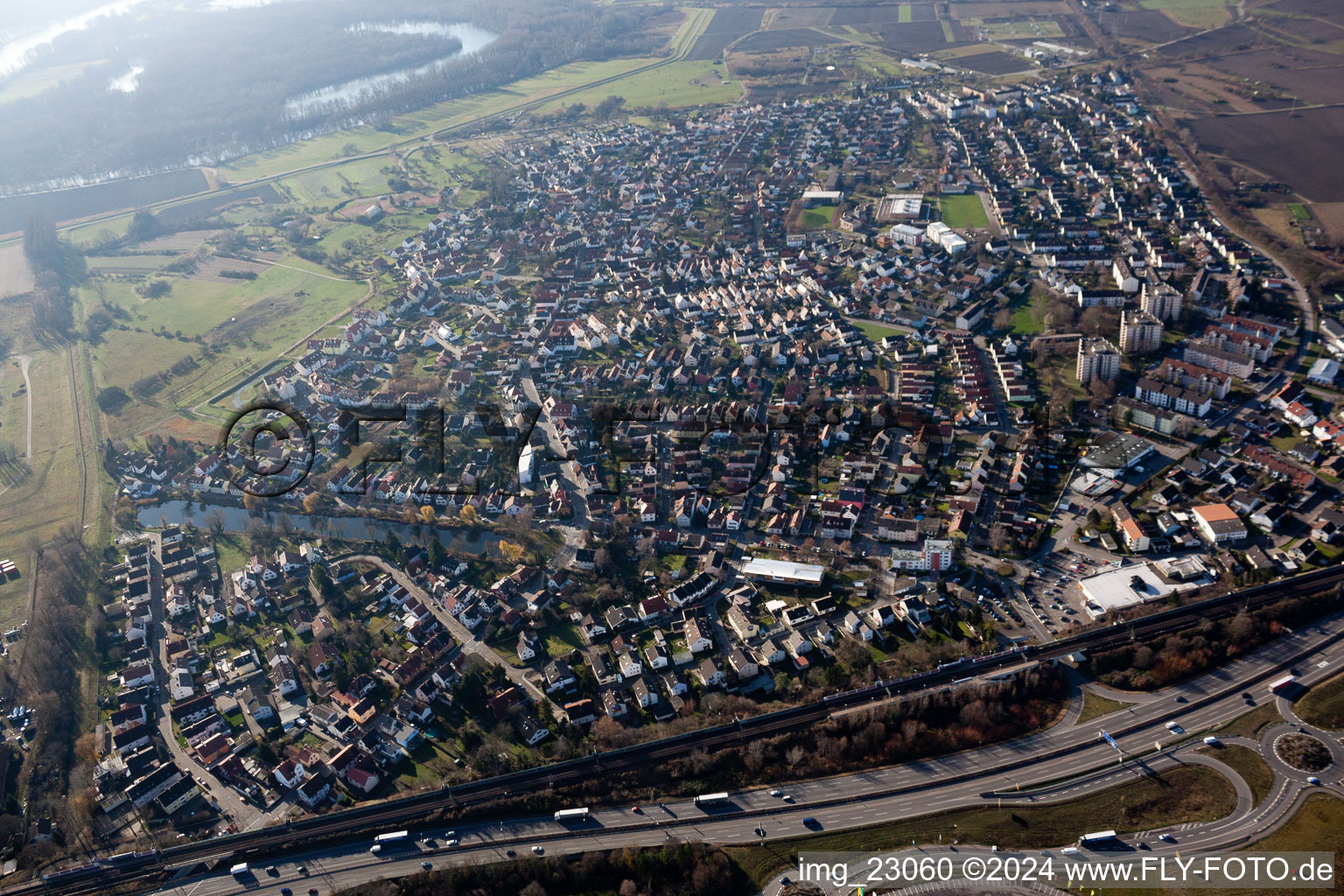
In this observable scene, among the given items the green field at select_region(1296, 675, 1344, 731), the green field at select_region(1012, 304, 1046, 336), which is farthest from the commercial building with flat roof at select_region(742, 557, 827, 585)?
the green field at select_region(1012, 304, 1046, 336)

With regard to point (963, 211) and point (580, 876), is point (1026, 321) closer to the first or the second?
point (963, 211)

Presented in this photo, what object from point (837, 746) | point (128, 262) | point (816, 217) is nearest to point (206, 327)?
point (128, 262)

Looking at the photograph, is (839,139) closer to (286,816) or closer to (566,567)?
(566,567)

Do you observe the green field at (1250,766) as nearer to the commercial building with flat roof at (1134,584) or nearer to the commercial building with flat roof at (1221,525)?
the commercial building with flat roof at (1134,584)

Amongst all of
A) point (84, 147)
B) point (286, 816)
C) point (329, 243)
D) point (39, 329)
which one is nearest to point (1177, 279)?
point (286, 816)

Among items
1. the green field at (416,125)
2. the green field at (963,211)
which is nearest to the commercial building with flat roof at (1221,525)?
the green field at (963,211)

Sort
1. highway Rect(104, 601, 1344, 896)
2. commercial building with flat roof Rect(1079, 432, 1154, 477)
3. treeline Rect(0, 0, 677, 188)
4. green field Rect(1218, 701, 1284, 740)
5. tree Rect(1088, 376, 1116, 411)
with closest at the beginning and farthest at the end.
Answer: highway Rect(104, 601, 1344, 896) < green field Rect(1218, 701, 1284, 740) < commercial building with flat roof Rect(1079, 432, 1154, 477) < tree Rect(1088, 376, 1116, 411) < treeline Rect(0, 0, 677, 188)

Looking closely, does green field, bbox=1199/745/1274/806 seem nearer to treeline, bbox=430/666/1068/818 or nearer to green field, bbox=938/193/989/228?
treeline, bbox=430/666/1068/818
